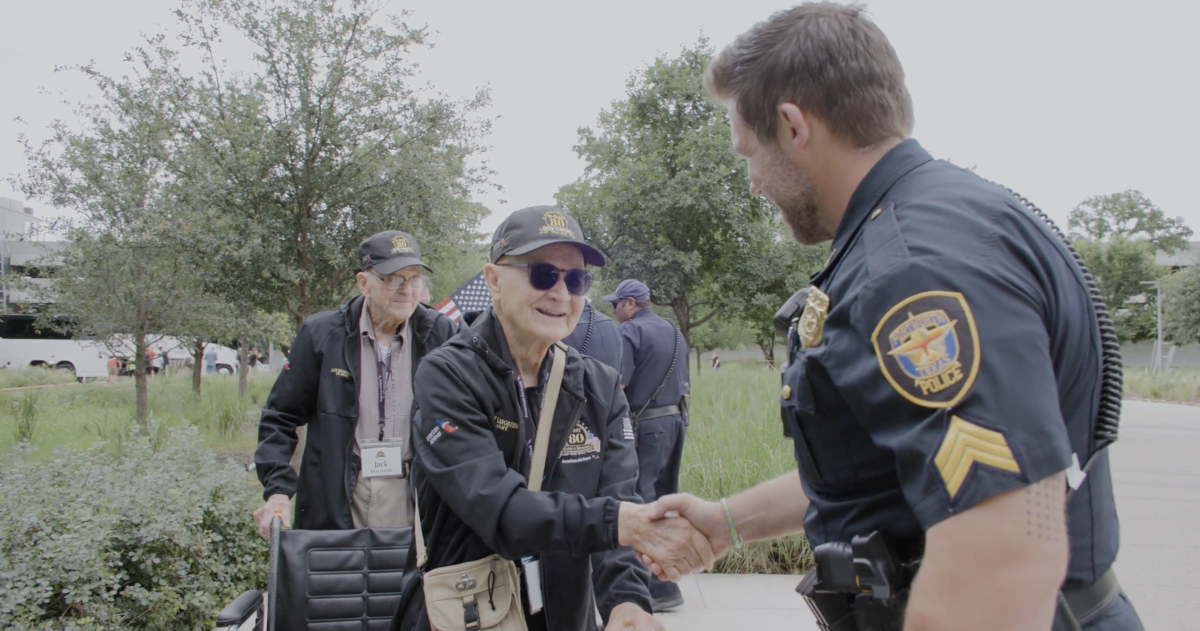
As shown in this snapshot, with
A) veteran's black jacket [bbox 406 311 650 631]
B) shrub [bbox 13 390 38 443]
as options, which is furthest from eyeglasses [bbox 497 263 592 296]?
shrub [bbox 13 390 38 443]

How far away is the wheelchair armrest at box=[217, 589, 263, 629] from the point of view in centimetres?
279

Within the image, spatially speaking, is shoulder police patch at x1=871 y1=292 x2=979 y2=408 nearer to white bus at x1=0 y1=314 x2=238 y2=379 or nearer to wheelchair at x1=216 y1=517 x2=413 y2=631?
wheelchair at x1=216 y1=517 x2=413 y2=631

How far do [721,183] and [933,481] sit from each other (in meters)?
13.3

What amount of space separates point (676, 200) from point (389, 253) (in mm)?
10169

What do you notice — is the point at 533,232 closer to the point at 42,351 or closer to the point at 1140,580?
the point at 1140,580

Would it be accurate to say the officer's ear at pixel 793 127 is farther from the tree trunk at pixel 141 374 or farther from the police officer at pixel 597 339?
the tree trunk at pixel 141 374

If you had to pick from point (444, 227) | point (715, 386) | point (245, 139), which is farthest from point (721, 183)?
point (245, 139)

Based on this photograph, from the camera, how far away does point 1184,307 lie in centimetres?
4262

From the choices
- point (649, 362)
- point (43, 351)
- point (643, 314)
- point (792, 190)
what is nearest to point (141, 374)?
point (643, 314)

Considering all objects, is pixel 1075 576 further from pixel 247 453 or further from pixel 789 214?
pixel 247 453

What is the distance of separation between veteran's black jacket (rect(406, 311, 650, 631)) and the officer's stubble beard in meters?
0.91

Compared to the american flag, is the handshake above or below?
below

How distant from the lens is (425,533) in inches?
88.7

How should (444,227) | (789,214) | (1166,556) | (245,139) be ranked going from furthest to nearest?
(444,227) < (245,139) < (1166,556) < (789,214)
